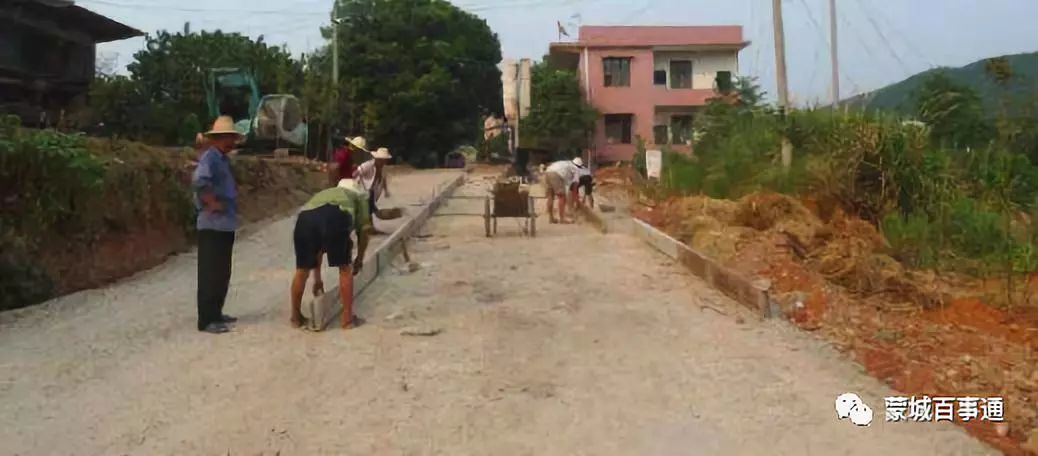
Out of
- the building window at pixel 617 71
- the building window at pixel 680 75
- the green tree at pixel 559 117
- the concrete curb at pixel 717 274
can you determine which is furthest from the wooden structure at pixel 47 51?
the building window at pixel 680 75

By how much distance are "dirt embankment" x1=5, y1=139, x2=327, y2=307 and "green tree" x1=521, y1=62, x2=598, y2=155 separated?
88.3 feet

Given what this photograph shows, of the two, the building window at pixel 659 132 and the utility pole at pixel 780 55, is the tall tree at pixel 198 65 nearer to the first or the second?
the building window at pixel 659 132

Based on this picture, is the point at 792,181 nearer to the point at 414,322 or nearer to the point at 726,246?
the point at 726,246

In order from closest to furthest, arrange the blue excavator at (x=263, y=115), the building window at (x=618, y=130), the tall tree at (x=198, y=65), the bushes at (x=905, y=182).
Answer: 1. the bushes at (x=905, y=182)
2. the blue excavator at (x=263, y=115)
3. the tall tree at (x=198, y=65)
4. the building window at (x=618, y=130)

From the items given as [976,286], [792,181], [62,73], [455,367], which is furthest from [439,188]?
[455,367]

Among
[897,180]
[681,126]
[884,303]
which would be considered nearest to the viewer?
[884,303]

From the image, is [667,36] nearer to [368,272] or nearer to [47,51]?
[47,51]

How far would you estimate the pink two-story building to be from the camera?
4391 centimetres

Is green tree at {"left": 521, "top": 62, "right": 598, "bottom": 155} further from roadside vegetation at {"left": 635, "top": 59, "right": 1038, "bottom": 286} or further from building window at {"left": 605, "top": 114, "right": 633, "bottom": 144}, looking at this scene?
roadside vegetation at {"left": 635, "top": 59, "right": 1038, "bottom": 286}

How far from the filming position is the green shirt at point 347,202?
7725 mm

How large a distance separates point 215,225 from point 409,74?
36.6m

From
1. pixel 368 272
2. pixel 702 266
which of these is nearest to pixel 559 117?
pixel 702 266

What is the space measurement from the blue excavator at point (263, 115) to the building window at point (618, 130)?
59.9ft

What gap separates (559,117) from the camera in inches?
1640
